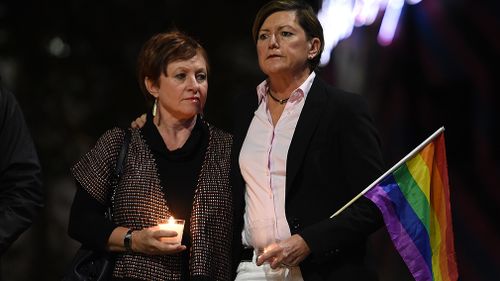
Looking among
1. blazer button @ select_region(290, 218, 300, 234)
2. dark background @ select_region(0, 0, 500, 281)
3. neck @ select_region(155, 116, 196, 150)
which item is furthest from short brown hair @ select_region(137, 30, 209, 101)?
dark background @ select_region(0, 0, 500, 281)

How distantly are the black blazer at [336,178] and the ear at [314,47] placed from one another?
297mm

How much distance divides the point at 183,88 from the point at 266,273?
884mm

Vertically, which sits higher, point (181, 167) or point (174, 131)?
point (174, 131)

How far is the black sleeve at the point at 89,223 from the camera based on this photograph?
3.65m

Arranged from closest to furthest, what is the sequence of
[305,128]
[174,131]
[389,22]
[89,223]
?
[305,128] → [89,223] → [174,131] → [389,22]

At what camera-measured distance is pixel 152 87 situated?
12.9 feet

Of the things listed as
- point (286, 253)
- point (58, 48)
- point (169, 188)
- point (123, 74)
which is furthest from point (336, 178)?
point (58, 48)

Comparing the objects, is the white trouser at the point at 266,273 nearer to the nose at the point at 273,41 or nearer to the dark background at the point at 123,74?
the nose at the point at 273,41

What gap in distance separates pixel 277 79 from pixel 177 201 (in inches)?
26.0

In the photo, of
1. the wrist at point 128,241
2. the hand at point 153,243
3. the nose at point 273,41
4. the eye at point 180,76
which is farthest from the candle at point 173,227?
the nose at point 273,41

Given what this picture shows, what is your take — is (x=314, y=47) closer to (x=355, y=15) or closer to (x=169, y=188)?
(x=169, y=188)

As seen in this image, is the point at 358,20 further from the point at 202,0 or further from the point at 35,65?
the point at 35,65

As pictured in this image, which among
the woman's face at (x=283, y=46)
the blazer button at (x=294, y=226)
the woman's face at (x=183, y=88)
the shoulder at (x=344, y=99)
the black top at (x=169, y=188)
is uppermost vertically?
the woman's face at (x=283, y=46)

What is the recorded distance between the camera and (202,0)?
7.80 metres
